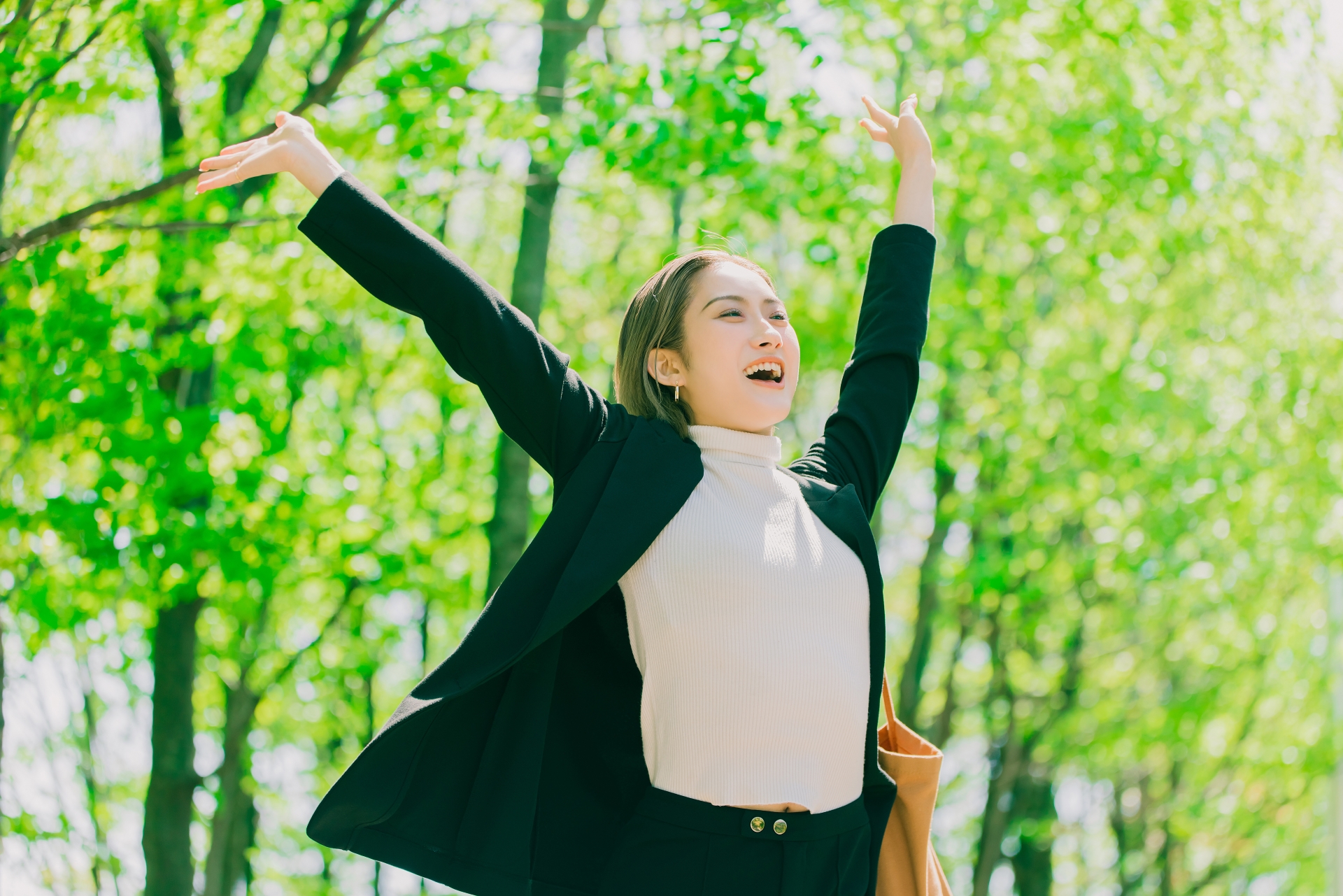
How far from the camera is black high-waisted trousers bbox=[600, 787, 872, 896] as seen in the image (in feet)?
6.67

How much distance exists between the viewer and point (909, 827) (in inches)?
94.0

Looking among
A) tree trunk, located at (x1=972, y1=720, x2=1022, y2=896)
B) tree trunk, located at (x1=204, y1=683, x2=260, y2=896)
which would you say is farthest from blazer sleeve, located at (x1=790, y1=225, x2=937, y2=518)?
tree trunk, located at (x1=972, y1=720, x2=1022, y2=896)

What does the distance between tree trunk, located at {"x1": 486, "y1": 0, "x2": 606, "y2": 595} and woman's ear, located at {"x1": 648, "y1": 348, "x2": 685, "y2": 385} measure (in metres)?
3.74

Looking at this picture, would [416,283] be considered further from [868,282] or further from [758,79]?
[758,79]

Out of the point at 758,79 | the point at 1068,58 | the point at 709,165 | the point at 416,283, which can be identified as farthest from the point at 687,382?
the point at 1068,58

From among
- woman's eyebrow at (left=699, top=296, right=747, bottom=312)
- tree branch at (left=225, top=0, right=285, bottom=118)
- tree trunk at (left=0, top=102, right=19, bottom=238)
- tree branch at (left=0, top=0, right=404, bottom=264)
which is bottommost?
woman's eyebrow at (left=699, top=296, right=747, bottom=312)

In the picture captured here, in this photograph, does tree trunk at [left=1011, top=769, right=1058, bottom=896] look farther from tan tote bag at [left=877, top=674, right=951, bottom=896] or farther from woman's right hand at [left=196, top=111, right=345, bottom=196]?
woman's right hand at [left=196, top=111, right=345, bottom=196]

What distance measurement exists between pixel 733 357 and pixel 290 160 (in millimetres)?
921

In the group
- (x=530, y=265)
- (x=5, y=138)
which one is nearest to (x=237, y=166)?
(x=5, y=138)

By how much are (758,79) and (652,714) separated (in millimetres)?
4682

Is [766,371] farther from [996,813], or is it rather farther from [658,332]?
[996,813]

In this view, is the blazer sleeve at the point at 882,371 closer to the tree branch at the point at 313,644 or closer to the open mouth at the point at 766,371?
the open mouth at the point at 766,371

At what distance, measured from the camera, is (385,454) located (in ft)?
27.7

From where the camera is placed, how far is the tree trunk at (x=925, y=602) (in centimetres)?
914
